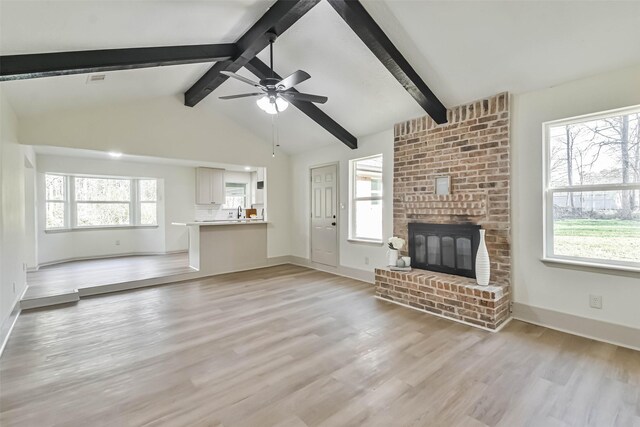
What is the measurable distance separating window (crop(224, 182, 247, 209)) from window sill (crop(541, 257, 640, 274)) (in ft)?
24.2

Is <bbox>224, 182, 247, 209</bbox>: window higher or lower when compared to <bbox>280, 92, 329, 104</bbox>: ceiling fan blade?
lower

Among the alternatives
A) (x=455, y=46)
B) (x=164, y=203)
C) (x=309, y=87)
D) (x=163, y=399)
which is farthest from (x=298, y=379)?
(x=164, y=203)

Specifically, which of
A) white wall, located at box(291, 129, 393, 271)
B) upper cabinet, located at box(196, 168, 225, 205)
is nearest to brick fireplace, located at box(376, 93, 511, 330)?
white wall, located at box(291, 129, 393, 271)

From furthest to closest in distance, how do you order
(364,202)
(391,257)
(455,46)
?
(364,202) < (391,257) < (455,46)

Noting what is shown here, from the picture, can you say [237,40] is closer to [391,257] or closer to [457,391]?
[391,257]

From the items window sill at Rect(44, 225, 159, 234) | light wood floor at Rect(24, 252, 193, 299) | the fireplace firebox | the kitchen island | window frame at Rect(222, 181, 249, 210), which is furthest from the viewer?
window frame at Rect(222, 181, 249, 210)

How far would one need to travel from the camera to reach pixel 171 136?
5281mm

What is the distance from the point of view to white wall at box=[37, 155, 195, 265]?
6195 mm

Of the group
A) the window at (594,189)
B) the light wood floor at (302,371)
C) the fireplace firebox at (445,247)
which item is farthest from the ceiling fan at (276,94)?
the window at (594,189)

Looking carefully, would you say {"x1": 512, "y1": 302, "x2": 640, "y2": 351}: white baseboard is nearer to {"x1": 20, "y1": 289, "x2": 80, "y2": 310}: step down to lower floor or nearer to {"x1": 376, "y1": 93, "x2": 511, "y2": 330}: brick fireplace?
{"x1": 376, "y1": 93, "x2": 511, "y2": 330}: brick fireplace

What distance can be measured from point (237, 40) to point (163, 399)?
3.90 metres

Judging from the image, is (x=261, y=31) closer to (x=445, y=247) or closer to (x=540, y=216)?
(x=445, y=247)

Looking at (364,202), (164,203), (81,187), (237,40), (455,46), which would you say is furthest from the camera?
(164,203)

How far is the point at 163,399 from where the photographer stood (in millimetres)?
2025
